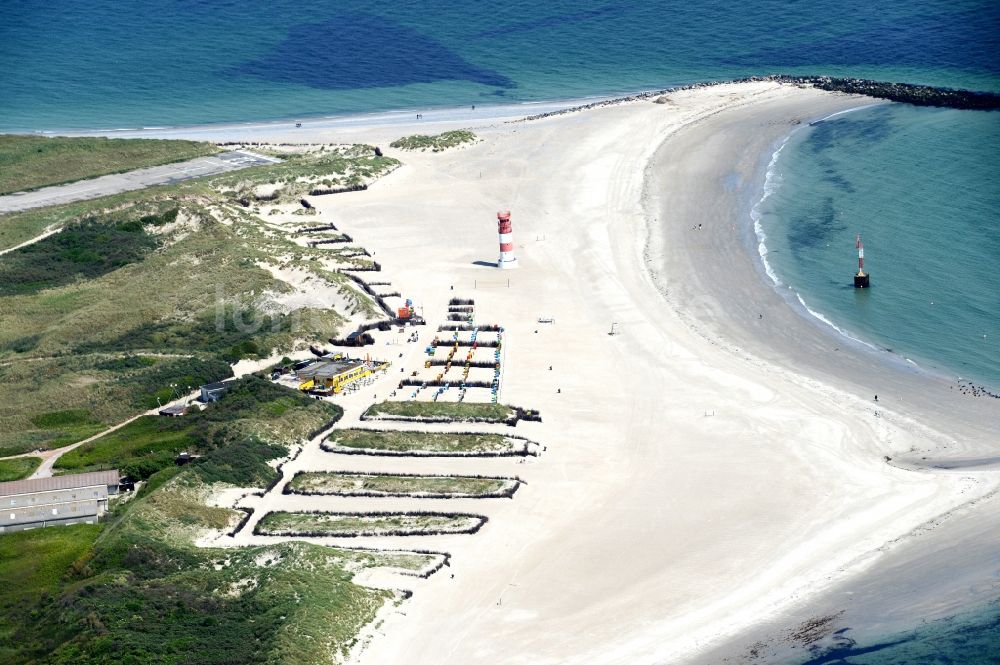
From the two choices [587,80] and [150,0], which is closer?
[587,80]

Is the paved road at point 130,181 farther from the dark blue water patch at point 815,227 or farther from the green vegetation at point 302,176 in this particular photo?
the dark blue water patch at point 815,227

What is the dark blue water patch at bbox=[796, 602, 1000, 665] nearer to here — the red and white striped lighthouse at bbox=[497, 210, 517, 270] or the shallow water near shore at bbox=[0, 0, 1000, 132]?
the red and white striped lighthouse at bbox=[497, 210, 517, 270]

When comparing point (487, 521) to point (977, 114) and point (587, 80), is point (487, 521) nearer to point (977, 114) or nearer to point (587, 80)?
point (977, 114)

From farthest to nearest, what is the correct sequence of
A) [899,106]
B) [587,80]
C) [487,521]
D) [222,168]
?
[587,80] → [899,106] → [222,168] → [487,521]

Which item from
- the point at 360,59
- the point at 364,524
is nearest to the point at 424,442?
the point at 364,524

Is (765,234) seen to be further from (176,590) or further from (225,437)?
(176,590)

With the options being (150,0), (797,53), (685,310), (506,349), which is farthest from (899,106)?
(150,0)
